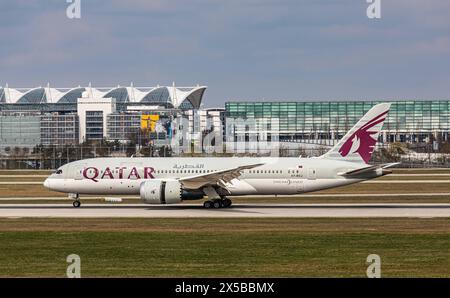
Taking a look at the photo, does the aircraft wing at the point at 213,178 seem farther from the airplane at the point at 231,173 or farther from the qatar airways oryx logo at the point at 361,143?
the qatar airways oryx logo at the point at 361,143

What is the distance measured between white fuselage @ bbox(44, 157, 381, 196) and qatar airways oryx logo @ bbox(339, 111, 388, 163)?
0.98m

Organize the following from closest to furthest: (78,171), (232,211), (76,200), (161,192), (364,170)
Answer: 1. (232,211)
2. (161,192)
3. (364,170)
4. (78,171)
5. (76,200)

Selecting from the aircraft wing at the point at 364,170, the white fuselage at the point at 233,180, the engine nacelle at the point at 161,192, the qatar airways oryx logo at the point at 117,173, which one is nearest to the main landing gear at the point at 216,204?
the white fuselage at the point at 233,180

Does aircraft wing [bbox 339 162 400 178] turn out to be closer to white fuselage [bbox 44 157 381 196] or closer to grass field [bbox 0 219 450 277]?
white fuselage [bbox 44 157 381 196]

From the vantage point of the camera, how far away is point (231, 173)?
5312cm

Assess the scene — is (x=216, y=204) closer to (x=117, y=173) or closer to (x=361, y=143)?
(x=117, y=173)

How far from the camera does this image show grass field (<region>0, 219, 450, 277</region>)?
23906 millimetres

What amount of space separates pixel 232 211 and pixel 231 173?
3.43 metres

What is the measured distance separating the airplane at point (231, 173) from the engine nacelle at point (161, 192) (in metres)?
1.19

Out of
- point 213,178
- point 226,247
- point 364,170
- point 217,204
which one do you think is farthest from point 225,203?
point 226,247

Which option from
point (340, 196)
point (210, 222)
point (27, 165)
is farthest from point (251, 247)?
point (27, 165)

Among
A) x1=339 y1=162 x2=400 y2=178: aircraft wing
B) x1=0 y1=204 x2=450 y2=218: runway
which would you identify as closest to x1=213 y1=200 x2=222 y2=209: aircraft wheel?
x1=0 y1=204 x2=450 y2=218: runway

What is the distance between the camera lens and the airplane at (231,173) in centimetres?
5369
